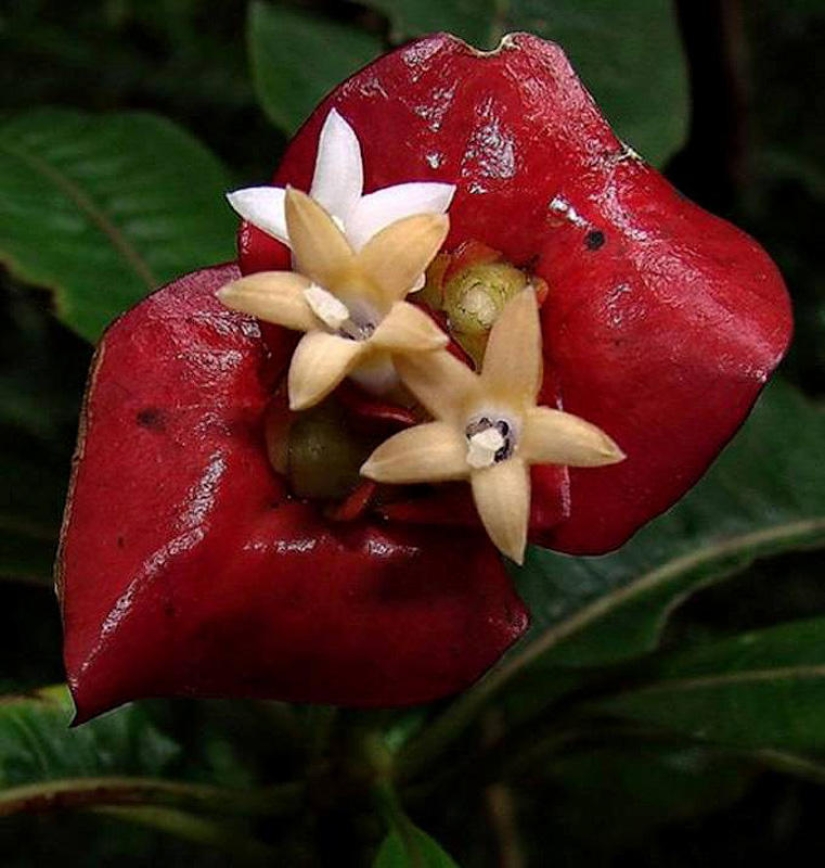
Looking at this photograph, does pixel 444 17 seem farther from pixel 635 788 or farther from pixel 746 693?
pixel 635 788

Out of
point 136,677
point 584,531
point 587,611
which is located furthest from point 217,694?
point 587,611

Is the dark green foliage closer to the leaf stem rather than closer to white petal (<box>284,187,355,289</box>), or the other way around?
the leaf stem

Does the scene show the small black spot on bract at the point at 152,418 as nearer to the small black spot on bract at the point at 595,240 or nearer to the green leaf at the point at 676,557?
the small black spot on bract at the point at 595,240

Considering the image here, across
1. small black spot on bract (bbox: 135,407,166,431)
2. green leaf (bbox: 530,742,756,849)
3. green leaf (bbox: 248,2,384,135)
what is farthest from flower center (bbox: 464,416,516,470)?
green leaf (bbox: 530,742,756,849)

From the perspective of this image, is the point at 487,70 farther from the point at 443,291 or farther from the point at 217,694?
the point at 217,694

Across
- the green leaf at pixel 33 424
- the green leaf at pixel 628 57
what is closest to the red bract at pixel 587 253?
the green leaf at pixel 33 424

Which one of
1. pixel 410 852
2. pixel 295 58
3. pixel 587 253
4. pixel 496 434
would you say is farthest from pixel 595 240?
pixel 295 58

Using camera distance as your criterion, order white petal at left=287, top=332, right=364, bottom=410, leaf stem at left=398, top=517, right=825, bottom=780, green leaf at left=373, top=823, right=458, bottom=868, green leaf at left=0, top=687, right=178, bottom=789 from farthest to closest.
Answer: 1. leaf stem at left=398, top=517, right=825, bottom=780
2. green leaf at left=0, top=687, right=178, bottom=789
3. green leaf at left=373, top=823, right=458, bottom=868
4. white petal at left=287, top=332, right=364, bottom=410
